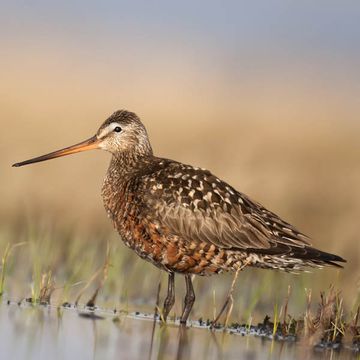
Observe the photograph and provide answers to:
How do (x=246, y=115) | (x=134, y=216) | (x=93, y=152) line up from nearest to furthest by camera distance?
(x=134, y=216), (x=93, y=152), (x=246, y=115)

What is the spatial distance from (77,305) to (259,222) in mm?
1683

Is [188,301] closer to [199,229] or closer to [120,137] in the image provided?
[199,229]

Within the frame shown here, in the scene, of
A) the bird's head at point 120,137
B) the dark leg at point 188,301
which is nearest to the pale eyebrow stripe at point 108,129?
the bird's head at point 120,137

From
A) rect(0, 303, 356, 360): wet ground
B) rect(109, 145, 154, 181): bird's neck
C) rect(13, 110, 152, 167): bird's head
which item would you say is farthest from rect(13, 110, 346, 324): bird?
rect(13, 110, 152, 167): bird's head

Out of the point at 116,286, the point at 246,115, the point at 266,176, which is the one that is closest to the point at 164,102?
the point at 246,115

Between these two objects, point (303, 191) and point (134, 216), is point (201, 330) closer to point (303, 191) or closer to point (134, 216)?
point (134, 216)

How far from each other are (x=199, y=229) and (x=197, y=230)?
2cm

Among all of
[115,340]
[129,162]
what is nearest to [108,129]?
[129,162]

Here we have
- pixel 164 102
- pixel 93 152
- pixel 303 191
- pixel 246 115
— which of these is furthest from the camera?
pixel 164 102

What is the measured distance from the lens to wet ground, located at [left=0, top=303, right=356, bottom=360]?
30.2 feet

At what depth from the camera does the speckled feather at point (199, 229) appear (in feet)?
36.9

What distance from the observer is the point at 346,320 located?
11.5 meters

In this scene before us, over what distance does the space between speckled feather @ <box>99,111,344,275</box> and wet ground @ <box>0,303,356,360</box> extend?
663 millimetres

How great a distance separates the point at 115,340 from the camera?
9.70 meters
